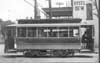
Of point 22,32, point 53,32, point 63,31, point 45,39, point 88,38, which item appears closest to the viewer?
point 63,31

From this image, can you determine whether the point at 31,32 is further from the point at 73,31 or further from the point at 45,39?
the point at 73,31

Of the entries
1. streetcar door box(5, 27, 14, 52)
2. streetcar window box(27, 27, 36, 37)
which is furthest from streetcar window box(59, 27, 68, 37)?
streetcar door box(5, 27, 14, 52)

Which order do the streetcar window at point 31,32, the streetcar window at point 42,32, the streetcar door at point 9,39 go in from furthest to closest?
1. the streetcar door at point 9,39
2. the streetcar window at point 31,32
3. the streetcar window at point 42,32

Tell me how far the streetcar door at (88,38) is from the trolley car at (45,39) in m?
0.77

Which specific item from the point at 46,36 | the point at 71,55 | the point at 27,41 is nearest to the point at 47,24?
the point at 46,36

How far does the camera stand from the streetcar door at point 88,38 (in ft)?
56.8

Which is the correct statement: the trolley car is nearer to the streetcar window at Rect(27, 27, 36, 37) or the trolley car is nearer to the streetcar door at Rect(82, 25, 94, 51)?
the streetcar window at Rect(27, 27, 36, 37)

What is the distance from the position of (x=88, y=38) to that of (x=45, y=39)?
10.9 feet

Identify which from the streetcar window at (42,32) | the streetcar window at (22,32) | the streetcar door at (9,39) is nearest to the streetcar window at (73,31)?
the streetcar window at (42,32)

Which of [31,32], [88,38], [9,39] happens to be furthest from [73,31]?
[9,39]

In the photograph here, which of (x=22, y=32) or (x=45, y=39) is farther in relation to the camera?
(x=22, y=32)

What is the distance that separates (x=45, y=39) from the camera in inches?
677

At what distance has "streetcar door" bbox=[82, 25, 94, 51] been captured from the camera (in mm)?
17327

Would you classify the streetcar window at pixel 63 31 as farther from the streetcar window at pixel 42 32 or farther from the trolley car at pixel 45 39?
the streetcar window at pixel 42 32
